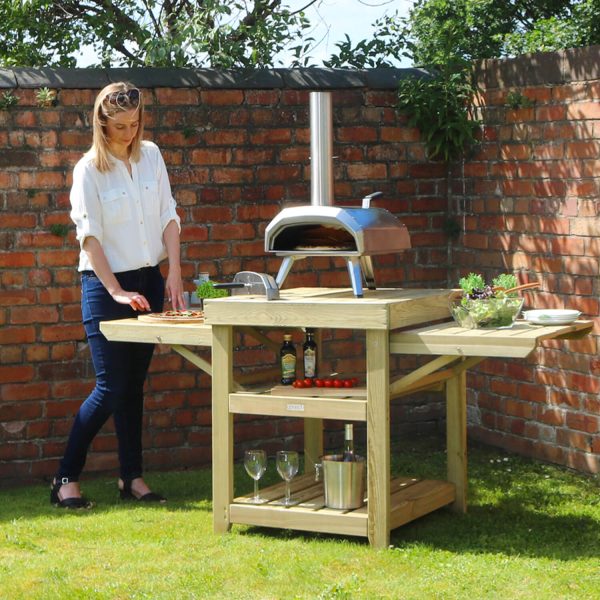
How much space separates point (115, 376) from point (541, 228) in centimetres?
225

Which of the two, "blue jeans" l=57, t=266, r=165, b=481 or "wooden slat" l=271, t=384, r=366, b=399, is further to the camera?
"blue jeans" l=57, t=266, r=165, b=481

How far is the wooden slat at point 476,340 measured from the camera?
472 cm

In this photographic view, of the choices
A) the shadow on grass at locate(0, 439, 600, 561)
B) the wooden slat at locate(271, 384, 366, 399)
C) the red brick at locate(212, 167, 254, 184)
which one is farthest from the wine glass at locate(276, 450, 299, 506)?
the red brick at locate(212, 167, 254, 184)

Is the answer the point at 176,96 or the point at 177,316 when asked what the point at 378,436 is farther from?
the point at 176,96

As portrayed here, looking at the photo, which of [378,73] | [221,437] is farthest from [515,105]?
[221,437]

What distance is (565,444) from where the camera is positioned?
20.9ft

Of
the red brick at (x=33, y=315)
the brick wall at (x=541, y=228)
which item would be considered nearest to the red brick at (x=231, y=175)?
the red brick at (x=33, y=315)

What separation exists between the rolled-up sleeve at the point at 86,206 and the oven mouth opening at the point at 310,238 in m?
0.79

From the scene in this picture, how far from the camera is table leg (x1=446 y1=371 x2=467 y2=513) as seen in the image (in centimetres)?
561

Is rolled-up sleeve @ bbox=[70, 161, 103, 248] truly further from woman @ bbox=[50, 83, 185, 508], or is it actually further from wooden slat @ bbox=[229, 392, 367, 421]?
wooden slat @ bbox=[229, 392, 367, 421]

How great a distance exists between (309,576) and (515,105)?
2920mm

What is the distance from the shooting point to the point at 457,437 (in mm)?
5605

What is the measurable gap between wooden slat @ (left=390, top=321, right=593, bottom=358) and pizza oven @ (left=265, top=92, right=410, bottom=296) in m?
0.37

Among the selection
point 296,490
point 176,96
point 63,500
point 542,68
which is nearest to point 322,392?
point 296,490
